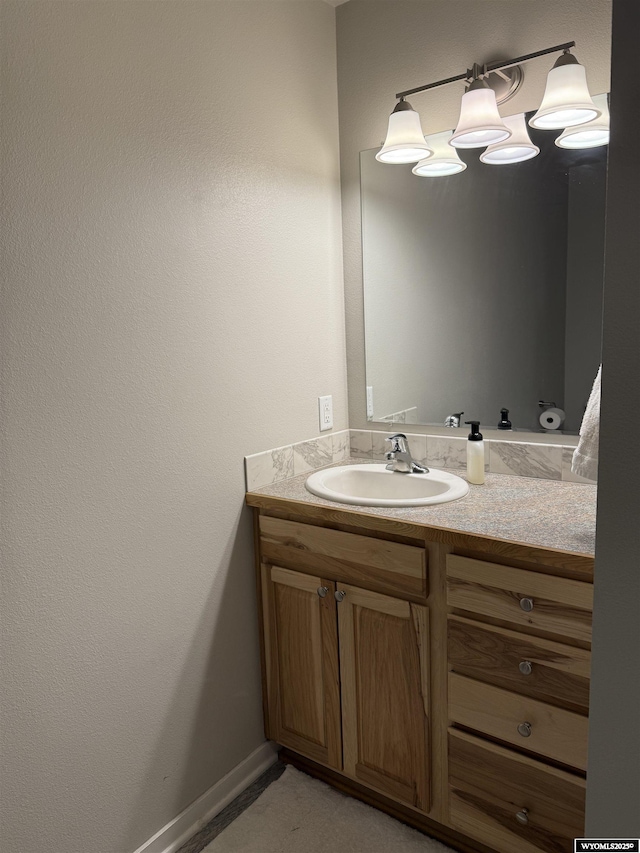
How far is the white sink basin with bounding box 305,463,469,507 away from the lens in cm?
190

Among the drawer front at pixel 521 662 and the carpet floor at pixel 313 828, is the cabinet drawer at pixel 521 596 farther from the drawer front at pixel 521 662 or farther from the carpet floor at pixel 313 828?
the carpet floor at pixel 313 828

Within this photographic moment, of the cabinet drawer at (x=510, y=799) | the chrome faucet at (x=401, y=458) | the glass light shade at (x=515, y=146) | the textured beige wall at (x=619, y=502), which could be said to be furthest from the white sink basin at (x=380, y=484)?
the textured beige wall at (x=619, y=502)

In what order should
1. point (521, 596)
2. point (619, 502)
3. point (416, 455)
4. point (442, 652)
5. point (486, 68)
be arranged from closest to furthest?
point (619, 502)
point (521, 596)
point (442, 652)
point (486, 68)
point (416, 455)

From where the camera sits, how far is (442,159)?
2.02m

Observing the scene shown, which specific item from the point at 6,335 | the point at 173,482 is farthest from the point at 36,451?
the point at 173,482

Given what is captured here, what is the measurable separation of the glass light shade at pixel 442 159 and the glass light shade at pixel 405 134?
0.05 m

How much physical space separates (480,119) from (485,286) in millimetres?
474

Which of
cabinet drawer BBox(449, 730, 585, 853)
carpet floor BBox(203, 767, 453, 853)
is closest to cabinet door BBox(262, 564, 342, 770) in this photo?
carpet floor BBox(203, 767, 453, 853)

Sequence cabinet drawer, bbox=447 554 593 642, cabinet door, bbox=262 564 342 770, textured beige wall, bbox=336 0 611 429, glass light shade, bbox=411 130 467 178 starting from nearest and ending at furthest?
cabinet drawer, bbox=447 554 593 642
textured beige wall, bbox=336 0 611 429
cabinet door, bbox=262 564 342 770
glass light shade, bbox=411 130 467 178

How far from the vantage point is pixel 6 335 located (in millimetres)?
1335

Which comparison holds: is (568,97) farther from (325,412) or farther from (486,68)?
(325,412)

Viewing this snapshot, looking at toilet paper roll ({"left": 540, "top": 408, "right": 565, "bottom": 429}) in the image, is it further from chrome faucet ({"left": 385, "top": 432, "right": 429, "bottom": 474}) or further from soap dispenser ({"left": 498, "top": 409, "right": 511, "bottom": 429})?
chrome faucet ({"left": 385, "top": 432, "right": 429, "bottom": 474})

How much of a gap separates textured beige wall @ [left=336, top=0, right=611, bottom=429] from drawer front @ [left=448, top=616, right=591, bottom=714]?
96 centimetres

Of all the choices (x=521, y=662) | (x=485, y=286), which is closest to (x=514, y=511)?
(x=521, y=662)
